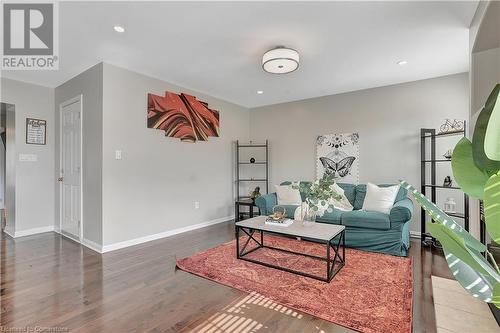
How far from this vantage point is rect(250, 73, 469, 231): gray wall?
3750 millimetres

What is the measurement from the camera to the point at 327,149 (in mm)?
4688

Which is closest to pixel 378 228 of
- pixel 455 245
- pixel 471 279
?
pixel 471 279

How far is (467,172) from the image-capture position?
31.9 inches

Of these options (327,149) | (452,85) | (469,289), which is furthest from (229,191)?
(469,289)

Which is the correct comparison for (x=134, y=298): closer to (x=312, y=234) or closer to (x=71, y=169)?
(x=312, y=234)

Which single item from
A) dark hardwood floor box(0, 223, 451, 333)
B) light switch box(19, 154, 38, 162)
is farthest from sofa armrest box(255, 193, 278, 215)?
light switch box(19, 154, 38, 162)

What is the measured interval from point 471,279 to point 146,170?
12.2ft

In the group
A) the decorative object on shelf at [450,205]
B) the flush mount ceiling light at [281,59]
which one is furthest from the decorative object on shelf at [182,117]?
the decorative object on shelf at [450,205]

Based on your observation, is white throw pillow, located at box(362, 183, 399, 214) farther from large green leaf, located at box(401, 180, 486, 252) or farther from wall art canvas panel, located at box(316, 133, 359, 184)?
large green leaf, located at box(401, 180, 486, 252)

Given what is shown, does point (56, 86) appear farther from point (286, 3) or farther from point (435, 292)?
point (435, 292)

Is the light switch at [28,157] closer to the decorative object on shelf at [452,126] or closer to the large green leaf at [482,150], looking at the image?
the large green leaf at [482,150]

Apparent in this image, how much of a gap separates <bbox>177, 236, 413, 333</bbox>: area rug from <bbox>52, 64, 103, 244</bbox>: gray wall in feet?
4.79

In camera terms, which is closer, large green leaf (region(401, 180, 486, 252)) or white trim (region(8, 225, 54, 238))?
large green leaf (region(401, 180, 486, 252))

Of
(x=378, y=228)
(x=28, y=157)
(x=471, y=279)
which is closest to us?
(x=471, y=279)
